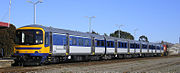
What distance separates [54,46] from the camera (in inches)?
840

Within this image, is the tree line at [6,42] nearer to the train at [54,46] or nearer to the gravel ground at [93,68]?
the train at [54,46]

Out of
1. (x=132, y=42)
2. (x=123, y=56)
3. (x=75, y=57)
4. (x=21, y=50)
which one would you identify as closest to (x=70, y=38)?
(x=75, y=57)

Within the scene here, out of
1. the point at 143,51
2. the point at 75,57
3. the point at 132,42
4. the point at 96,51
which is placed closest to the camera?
the point at 75,57

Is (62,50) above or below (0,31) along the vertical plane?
below

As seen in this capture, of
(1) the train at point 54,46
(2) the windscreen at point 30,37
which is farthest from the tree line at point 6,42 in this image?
(2) the windscreen at point 30,37

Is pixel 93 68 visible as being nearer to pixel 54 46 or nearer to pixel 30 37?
pixel 54 46

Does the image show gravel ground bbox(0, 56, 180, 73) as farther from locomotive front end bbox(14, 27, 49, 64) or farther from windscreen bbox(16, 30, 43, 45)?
windscreen bbox(16, 30, 43, 45)

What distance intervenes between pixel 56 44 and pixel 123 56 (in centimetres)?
1822

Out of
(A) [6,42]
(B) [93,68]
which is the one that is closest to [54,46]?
(B) [93,68]

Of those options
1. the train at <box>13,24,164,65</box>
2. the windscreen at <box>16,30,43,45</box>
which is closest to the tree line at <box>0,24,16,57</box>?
the train at <box>13,24,164,65</box>

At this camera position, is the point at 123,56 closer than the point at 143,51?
Yes

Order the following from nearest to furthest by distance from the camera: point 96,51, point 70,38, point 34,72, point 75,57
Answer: point 34,72 → point 70,38 → point 75,57 → point 96,51

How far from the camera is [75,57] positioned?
2545cm

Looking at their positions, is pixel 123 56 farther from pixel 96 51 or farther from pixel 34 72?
pixel 34 72
